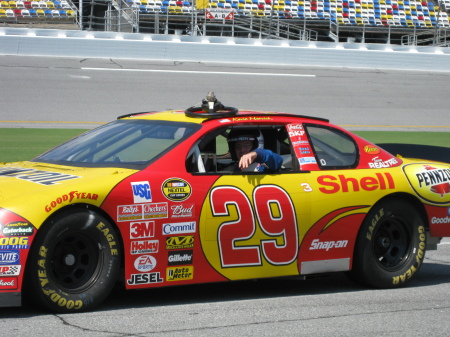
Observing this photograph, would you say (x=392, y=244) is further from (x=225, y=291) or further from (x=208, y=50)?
(x=208, y=50)

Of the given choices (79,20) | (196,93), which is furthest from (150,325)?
(79,20)

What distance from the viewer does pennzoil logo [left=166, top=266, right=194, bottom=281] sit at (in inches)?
→ 204

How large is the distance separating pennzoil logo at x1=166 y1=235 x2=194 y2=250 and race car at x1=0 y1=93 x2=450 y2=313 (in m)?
0.01

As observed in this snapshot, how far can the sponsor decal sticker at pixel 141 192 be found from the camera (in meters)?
5.00

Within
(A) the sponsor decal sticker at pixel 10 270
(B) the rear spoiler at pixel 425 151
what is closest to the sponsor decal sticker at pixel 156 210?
(A) the sponsor decal sticker at pixel 10 270

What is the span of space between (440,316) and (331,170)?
57.0 inches

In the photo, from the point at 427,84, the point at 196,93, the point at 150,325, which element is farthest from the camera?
the point at 427,84

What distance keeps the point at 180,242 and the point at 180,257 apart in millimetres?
110

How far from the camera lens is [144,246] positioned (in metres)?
5.05

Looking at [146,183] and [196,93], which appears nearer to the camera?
[146,183]

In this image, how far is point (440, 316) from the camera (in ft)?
17.6

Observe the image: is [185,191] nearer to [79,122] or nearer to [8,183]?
[8,183]

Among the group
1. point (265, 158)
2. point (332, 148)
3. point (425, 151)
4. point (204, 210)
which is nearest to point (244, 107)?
point (425, 151)

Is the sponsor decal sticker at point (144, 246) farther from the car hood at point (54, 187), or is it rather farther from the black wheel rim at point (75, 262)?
the car hood at point (54, 187)
